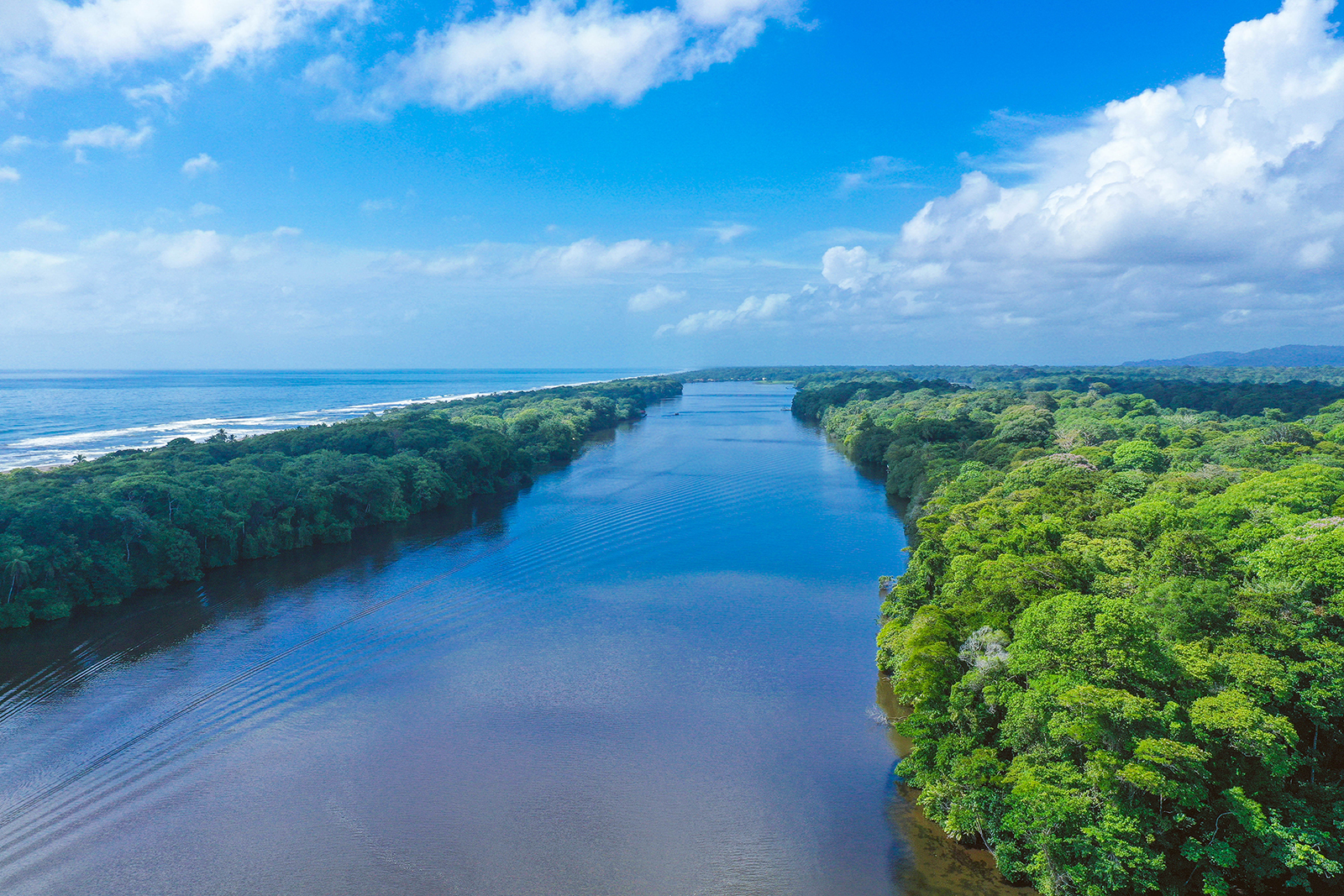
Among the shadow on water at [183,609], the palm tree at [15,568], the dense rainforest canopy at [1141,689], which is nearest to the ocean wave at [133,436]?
the shadow on water at [183,609]

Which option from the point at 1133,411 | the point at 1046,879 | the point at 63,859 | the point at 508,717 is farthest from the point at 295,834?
the point at 1133,411

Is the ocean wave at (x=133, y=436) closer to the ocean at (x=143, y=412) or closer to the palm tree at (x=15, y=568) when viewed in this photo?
the ocean at (x=143, y=412)

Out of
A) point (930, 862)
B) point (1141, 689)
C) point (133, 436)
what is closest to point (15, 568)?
point (930, 862)

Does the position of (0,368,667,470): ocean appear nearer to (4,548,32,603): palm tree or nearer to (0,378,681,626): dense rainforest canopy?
(0,378,681,626): dense rainforest canopy

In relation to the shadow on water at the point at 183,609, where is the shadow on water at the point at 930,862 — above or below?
below

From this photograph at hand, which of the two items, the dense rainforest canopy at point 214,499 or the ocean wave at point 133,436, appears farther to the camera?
the ocean wave at point 133,436

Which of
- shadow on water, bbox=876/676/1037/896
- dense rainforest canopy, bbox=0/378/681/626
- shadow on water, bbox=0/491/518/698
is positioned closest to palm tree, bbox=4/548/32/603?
dense rainforest canopy, bbox=0/378/681/626
